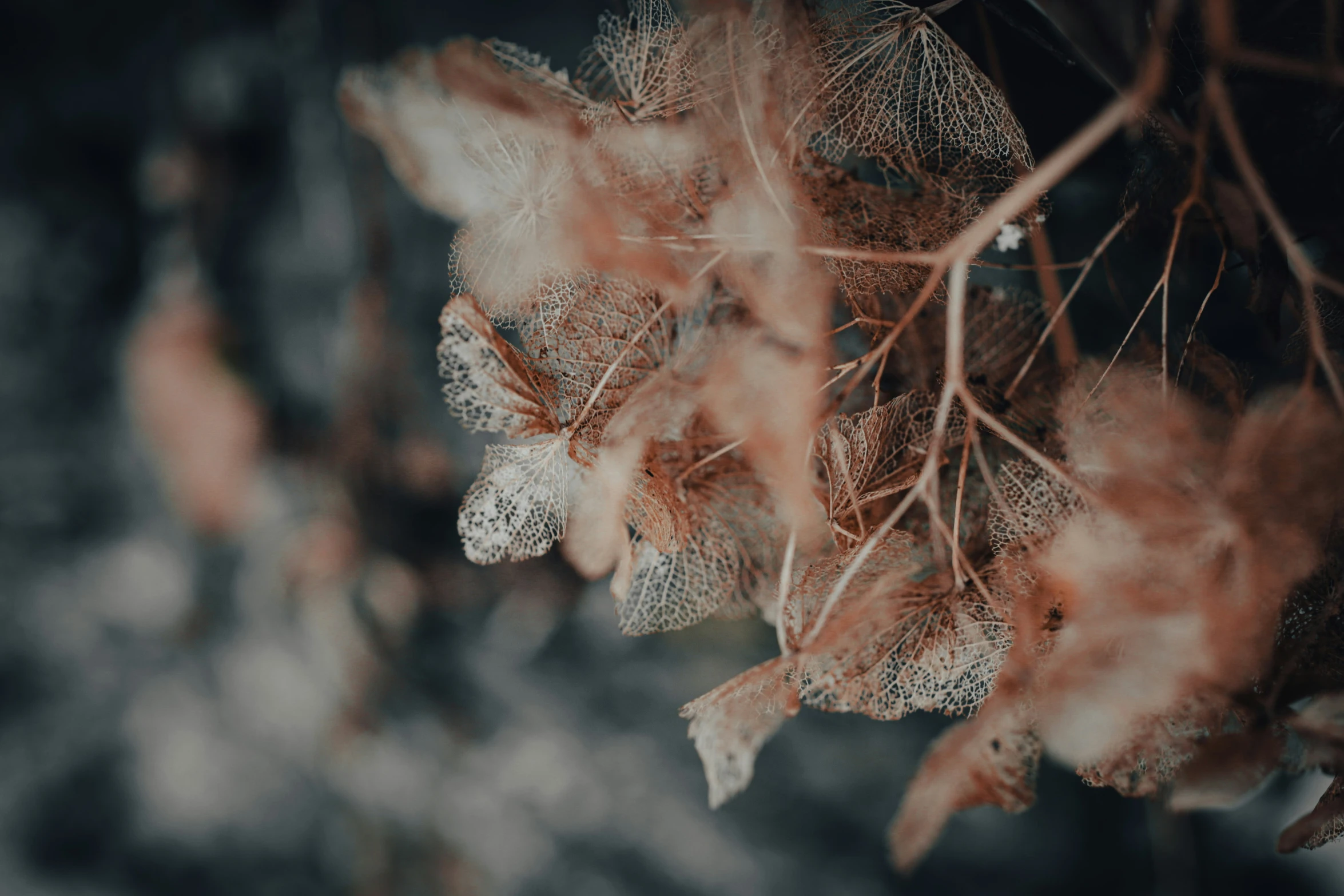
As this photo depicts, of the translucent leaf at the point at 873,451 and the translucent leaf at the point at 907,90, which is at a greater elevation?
the translucent leaf at the point at 907,90

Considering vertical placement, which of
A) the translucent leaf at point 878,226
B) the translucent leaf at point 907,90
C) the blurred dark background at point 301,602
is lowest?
the blurred dark background at point 301,602

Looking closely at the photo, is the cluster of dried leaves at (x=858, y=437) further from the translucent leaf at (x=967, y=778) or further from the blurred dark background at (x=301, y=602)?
the blurred dark background at (x=301, y=602)

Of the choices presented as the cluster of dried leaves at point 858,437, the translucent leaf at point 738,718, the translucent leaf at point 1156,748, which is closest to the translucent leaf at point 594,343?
the cluster of dried leaves at point 858,437

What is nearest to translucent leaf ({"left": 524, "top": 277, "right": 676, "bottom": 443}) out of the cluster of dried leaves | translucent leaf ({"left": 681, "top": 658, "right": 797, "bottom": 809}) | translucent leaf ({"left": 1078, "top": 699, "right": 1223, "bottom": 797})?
the cluster of dried leaves

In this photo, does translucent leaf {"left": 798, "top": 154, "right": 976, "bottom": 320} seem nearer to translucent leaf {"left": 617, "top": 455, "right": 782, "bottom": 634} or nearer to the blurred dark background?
translucent leaf {"left": 617, "top": 455, "right": 782, "bottom": 634}

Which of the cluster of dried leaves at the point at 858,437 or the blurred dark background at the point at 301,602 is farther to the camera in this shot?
the blurred dark background at the point at 301,602

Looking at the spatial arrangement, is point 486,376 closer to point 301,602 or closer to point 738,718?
point 738,718

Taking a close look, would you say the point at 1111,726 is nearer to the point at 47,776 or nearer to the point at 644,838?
the point at 644,838
